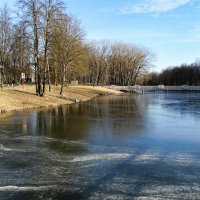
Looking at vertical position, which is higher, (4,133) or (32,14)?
(32,14)

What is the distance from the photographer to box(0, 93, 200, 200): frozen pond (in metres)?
9.75

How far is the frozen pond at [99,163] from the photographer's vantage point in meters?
9.75

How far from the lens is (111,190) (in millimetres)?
9781

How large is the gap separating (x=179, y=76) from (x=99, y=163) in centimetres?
14653

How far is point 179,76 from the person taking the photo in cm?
15525

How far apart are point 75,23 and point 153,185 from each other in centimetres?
5413

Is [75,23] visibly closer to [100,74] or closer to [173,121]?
[173,121]

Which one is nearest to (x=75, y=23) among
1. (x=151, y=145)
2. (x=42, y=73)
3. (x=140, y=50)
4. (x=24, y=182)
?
(x=42, y=73)

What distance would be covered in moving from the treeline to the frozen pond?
12669cm

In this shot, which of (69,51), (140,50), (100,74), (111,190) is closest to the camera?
(111,190)

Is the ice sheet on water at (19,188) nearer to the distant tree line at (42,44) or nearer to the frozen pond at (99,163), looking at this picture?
the frozen pond at (99,163)

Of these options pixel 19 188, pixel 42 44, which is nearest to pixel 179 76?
pixel 42 44

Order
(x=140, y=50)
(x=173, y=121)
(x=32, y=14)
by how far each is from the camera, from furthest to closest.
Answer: (x=140, y=50) → (x=32, y=14) → (x=173, y=121)

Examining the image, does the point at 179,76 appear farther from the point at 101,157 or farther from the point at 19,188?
the point at 19,188
